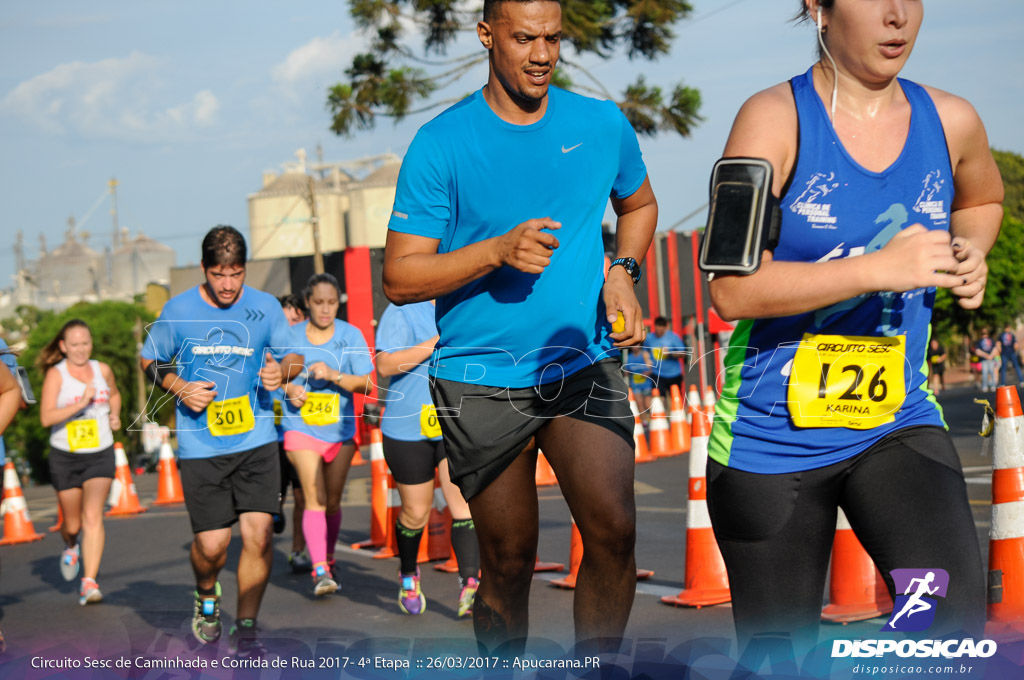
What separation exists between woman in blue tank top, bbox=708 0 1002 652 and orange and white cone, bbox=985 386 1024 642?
2.30m

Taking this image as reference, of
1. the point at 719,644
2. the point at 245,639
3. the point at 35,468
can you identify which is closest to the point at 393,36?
the point at 245,639

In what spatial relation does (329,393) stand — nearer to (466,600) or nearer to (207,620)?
(466,600)

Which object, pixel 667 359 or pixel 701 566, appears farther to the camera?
pixel 667 359

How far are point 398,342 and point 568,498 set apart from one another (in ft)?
12.6

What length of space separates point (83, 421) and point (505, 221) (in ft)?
21.8

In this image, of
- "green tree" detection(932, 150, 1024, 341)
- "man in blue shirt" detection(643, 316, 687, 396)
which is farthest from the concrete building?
"man in blue shirt" detection(643, 316, 687, 396)

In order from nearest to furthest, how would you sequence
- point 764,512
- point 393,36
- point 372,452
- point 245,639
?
1. point 764,512
2. point 245,639
3. point 372,452
4. point 393,36

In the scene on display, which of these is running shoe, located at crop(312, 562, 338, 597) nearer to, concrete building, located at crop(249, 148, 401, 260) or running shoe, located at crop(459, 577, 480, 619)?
running shoe, located at crop(459, 577, 480, 619)

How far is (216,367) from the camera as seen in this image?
629cm

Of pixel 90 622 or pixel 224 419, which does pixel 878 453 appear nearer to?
pixel 224 419

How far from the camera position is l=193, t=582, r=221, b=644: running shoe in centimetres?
619

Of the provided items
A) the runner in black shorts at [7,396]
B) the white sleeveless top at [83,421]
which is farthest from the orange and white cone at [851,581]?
the white sleeveless top at [83,421]

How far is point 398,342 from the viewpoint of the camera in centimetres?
724

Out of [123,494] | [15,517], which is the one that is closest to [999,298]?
[123,494]
